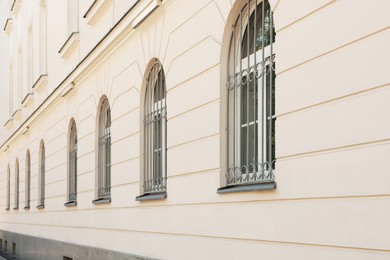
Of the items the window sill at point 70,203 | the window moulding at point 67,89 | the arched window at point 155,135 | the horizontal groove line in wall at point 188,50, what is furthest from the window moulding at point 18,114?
the horizontal groove line in wall at point 188,50

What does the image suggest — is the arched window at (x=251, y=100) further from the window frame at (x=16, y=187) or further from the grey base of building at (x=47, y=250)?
the window frame at (x=16, y=187)

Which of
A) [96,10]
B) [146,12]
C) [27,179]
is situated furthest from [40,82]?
[146,12]

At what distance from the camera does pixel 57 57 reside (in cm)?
1545

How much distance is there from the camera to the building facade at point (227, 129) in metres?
4.30

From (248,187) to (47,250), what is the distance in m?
10.9

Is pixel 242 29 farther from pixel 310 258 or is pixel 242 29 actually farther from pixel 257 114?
pixel 310 258

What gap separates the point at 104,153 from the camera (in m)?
11.6

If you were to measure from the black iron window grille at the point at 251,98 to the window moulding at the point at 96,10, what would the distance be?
4.82 metres

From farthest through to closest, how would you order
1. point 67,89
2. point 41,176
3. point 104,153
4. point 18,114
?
point 18,114, point 41,176, point 67,89, point 104,153

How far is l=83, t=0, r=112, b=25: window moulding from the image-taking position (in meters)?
A: 11.0

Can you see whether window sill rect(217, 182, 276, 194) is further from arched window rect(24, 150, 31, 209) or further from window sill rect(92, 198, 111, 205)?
arched window rect(24, 150, 31, 209)

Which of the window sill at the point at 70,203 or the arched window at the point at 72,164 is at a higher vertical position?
the arched window at the point at 72,164

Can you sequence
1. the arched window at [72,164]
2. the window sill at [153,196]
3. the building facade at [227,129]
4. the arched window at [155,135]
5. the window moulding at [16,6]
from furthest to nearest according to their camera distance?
1. the window moulding at [16,6]
2. the arched window at [72,164]
3. the arched window at [155,135]
4. the window sill at [153,196]
5. the building facade at [227,129]

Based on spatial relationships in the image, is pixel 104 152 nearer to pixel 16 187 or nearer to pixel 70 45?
pixel 70 45
